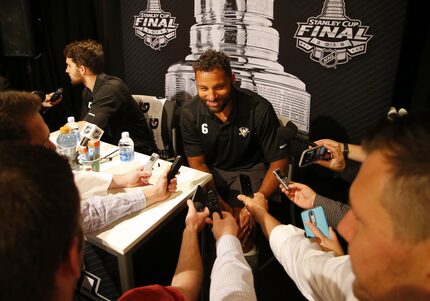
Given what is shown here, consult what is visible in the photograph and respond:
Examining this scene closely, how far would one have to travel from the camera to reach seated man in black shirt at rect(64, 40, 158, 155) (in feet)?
7.57

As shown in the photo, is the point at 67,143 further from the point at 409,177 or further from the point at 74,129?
the point at 409,177

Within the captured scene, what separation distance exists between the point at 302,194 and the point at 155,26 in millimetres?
2283

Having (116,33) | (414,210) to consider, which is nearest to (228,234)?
(414,210)

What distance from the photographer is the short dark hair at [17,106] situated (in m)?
1.19

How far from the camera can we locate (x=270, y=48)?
252cm

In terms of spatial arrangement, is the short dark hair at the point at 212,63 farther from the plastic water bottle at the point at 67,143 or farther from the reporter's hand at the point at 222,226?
the reporter's hand at the point at 222,226

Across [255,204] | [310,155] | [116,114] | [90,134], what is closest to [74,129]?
[90,134]

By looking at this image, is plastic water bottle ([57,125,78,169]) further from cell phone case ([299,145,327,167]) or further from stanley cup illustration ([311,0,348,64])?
stanley cup illustration ([311,0,348,64])

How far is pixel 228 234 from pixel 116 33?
9.47 feet

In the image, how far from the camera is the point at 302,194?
5.01 feet

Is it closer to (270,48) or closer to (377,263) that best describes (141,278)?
(377,263)

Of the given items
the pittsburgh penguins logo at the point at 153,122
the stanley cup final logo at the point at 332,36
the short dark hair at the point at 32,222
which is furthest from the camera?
the pittsburgh penguins logo at the point at 153,122

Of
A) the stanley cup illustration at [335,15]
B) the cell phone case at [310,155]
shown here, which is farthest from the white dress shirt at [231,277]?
the stanley cup illustration at [335,15]

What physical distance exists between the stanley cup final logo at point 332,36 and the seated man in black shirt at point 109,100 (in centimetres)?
135
